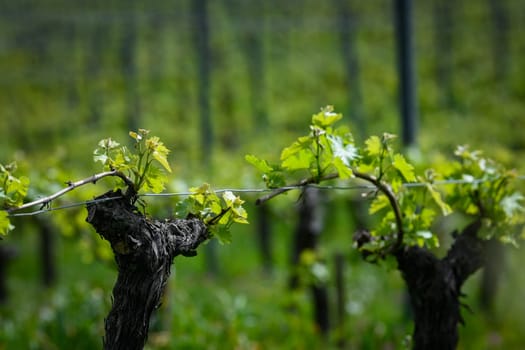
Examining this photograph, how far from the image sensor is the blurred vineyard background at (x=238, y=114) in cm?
580

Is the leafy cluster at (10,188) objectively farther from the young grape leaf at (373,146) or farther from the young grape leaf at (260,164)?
the young grape leaf at (373,146)

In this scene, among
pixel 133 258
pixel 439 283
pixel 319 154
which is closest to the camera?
pixel 133 258

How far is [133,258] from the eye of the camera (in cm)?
208

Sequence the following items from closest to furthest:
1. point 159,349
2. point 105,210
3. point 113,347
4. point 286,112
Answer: point 105,210 → point 113,347 → point 159,349 → point 286,112

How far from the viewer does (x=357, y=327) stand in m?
5.72

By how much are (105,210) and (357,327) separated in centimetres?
412

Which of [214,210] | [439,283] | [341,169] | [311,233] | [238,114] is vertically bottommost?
[439,283]

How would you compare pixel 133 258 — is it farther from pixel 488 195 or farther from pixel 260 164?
pixel 488 195

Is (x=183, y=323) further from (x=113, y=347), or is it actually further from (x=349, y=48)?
(x=349, y=48)

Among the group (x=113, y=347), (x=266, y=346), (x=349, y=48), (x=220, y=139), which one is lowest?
(x=266, y=346)

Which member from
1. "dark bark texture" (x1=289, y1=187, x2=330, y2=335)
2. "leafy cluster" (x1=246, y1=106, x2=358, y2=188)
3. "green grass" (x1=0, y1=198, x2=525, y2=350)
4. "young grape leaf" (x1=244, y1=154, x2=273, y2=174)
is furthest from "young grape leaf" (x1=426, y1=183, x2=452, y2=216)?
"dark bark texture" (x1=289, y1=187, x2=330, y2=335)

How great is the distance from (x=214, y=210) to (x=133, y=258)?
0.35 m

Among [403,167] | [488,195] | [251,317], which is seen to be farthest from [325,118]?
[251,317]

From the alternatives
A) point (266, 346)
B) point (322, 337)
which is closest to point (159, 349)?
point (266, 346)
